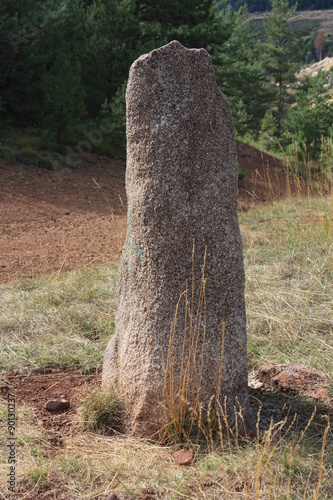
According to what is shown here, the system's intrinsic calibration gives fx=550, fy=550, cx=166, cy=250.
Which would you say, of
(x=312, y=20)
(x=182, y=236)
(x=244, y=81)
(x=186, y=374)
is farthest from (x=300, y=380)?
(x=312, y=20)

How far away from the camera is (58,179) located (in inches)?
364

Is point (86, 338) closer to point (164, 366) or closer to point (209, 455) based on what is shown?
point (164, 366)

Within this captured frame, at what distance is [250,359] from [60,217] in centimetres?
468

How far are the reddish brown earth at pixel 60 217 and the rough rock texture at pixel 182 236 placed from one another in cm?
209

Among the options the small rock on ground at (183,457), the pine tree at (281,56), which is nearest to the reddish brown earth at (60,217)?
the small rock on ground at (183,457)

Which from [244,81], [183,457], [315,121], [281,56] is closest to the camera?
[183,457]

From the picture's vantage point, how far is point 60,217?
7.46m

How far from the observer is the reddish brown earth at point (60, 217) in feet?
18.3

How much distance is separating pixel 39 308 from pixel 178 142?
2.16 metres

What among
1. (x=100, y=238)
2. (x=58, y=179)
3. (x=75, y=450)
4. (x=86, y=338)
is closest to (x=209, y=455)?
(x=75, y=450)

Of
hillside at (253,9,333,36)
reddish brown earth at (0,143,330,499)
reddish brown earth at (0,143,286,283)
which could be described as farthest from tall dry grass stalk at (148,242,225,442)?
hillside at (253,9,333,36)

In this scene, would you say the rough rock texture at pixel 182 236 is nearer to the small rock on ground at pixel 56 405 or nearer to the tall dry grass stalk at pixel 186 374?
the tall dry grass stalk at pixel 186 374

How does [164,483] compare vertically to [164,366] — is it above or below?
below

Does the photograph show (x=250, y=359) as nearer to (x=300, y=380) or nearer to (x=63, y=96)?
(x=300, y=380)
